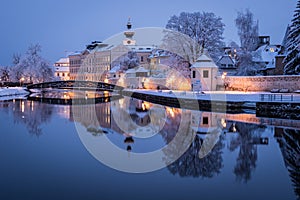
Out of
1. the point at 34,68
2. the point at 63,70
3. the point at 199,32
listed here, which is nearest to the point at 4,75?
the point at 34,68

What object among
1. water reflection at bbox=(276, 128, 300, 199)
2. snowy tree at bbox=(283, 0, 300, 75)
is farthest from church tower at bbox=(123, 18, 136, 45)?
water reflection at bbox=(276, 128, 300, 199)

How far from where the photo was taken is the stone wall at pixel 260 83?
27.3 metres

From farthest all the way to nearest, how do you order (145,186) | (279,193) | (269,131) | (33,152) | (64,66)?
→ (64,66) → (269,131) → (33,152) → (145,186) → (279,193)

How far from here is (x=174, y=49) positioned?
109ft

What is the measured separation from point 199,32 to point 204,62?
3816mm

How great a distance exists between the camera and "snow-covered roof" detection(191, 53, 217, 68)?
31516 mm

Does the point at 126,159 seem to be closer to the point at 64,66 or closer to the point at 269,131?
the point at 269,131

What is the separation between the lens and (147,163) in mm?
9609

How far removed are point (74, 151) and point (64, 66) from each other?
94622 mm

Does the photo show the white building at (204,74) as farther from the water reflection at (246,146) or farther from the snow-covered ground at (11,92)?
the snow-covered ground at (11,92)

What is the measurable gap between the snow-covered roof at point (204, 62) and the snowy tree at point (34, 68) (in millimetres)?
30986

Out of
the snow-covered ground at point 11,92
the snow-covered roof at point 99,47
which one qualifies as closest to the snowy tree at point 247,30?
the snow-covered ground at point 11,92

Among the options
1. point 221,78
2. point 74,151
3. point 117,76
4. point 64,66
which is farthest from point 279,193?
point 64,66

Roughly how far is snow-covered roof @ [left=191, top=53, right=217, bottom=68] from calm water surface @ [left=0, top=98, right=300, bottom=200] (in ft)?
49.6
